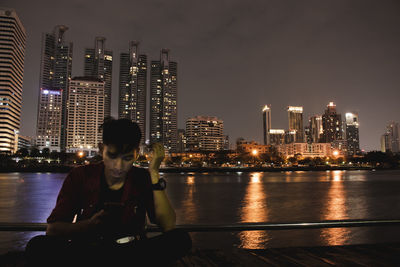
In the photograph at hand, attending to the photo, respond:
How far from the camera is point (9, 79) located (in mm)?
166750

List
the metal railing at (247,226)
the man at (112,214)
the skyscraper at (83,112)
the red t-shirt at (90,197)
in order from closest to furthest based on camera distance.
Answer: the man at (112,214) → the red t-shirt at (90,197) → the metal railing at (247,226) → the skyscraper at (83,112)

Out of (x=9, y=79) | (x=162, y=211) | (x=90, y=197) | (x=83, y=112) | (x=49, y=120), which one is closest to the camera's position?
(x=90, y=197)

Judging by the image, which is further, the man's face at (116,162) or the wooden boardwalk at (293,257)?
the wooden boardwalk at (293,257)

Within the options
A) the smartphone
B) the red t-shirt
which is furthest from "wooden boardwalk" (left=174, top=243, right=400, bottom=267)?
the smartphone

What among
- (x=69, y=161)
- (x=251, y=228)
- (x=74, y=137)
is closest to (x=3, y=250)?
(x=251, y=228)

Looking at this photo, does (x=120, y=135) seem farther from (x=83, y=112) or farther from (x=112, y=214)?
(x=83, y=112)

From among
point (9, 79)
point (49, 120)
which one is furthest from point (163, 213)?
point (49, 120)

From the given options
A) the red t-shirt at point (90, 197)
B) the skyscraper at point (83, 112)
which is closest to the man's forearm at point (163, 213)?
the red t-shirt at point (90, 197)

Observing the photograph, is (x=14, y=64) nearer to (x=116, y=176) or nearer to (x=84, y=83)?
(x=84, y=83)

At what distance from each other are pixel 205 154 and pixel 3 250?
167656mm

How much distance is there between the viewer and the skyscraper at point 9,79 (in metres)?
159

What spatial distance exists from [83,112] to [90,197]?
21202 cm

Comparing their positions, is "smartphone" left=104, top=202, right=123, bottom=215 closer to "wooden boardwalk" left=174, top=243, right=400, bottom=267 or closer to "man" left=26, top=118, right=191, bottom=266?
"man" left=26, top=118, right=191, bottom=266

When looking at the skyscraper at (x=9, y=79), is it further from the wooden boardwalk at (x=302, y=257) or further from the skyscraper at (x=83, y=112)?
the wooden boardwalk at (x=302, y=257)
